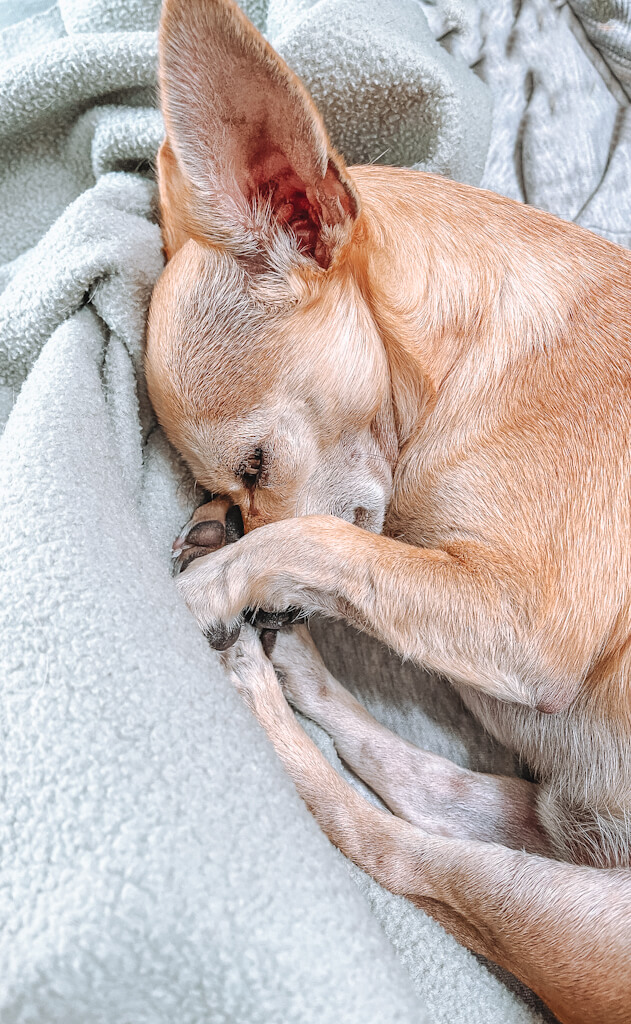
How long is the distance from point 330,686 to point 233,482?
0.52 metres

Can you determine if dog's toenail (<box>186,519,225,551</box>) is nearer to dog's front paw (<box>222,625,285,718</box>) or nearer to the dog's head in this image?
the dog's head

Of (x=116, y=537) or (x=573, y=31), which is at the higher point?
(x=573, y=31)

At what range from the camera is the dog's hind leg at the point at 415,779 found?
5.12 feet

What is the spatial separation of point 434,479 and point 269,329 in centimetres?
44

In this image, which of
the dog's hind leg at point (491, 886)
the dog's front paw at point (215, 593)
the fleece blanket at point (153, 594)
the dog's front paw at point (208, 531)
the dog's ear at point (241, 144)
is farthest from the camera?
the dog's front paw at point (208, 531)

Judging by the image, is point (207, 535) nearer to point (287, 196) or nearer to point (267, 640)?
point (267, 640)

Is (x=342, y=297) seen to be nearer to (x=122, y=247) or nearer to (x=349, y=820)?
(x=122, y=247)

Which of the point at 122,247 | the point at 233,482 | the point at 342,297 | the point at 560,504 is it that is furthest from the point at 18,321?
the point at 560,504

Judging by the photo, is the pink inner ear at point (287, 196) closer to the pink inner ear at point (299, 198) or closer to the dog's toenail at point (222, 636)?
the pink inner ear at point (299, 198)

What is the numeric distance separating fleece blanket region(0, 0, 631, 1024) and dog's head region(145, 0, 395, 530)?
0.50 ft

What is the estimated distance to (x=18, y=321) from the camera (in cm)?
156

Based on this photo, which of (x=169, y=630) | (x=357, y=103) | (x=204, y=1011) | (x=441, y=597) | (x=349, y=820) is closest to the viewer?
(x=204, y=1011)

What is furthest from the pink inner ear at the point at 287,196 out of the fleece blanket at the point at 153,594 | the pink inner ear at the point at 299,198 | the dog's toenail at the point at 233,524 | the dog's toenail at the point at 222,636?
the dog's toenail at the point at 222,636

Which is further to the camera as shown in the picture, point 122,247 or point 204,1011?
point 122,247
